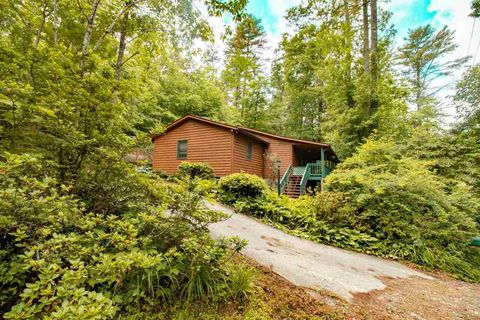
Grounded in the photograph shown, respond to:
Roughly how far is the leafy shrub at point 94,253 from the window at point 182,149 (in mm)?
11952

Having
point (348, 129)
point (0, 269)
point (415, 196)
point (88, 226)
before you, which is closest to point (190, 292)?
point (88, 226)

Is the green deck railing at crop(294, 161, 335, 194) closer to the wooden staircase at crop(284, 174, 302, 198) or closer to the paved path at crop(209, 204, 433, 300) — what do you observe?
the wooden staircase at crop(284, 174, 302, 198)

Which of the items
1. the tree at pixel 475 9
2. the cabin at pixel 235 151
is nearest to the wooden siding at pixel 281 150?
the cabin at pixel 235 151

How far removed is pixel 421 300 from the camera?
3.05m

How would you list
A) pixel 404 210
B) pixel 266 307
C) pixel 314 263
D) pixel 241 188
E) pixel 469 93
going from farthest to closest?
pixel 469 93 → pixel 241 188 → pixel 404 210 → pixel 314 263 → pixel 266 307

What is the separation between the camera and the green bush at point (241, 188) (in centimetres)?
781

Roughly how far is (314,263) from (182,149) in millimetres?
12290

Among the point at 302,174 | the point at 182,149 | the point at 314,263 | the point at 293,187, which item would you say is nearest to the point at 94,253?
the point at 314,263

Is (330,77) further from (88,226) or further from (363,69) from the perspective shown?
(88,226)

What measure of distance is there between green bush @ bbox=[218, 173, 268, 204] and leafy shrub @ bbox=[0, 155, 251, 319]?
5196 millimetres

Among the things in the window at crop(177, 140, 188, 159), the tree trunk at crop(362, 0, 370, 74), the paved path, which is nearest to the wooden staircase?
the paved path

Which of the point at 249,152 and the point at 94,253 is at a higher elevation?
the point at 249,152

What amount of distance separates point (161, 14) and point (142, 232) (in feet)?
23.0

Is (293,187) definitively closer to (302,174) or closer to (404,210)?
(302,174)
